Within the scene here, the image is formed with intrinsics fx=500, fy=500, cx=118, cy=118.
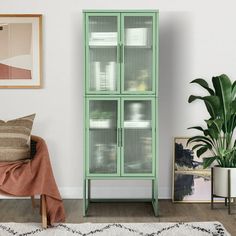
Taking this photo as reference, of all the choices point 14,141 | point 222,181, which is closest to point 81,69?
point 14,141

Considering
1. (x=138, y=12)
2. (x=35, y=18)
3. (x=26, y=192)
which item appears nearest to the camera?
(x=26, y=192)

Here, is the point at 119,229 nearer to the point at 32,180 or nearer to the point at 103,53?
the point at 32,180

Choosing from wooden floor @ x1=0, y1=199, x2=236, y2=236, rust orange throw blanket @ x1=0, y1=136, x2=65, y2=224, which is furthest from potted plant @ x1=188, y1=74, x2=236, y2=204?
rust orange throw blanket @ x1=0, y1=136, x2=65, y2=224

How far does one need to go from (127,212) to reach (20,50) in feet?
6.05

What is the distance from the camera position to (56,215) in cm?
398

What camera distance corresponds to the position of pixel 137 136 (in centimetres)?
438

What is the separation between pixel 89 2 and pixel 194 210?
2.20 m

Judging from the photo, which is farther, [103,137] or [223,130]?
[223,130]

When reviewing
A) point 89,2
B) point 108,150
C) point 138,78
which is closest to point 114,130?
point 108,150

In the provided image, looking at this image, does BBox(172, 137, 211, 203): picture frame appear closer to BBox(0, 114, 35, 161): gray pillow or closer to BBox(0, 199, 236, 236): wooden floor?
BBox(0, 199, 236, 236): wooden floor

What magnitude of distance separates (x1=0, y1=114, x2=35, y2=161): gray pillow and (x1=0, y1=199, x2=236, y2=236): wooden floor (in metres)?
0.56

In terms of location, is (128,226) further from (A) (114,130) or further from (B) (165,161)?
(B) (165,161)

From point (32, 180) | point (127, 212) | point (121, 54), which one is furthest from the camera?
point (127, 212)

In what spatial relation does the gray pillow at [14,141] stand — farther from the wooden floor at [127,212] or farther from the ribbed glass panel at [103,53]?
the ribbed glass panel at [103,53]
